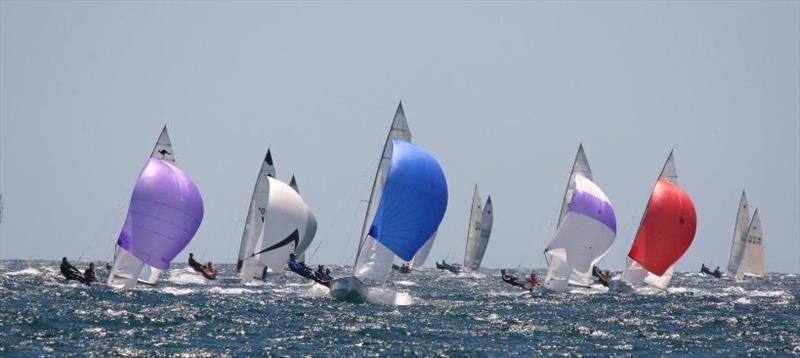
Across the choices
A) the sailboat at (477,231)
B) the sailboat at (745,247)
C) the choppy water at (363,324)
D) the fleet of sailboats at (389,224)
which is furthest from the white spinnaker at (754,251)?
the choppy water at (363,324)

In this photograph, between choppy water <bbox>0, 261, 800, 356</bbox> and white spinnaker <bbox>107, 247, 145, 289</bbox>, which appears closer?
choppy water <bbox>0, 261, 800, 356</bbox>

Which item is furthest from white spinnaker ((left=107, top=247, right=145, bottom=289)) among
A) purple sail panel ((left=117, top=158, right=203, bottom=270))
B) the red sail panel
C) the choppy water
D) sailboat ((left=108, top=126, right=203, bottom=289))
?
the red sail panel

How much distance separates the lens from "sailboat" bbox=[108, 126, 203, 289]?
5331 centimetres

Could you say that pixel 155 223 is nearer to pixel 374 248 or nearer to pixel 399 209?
pixel 374 248

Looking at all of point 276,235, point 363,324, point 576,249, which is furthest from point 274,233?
point 363,324

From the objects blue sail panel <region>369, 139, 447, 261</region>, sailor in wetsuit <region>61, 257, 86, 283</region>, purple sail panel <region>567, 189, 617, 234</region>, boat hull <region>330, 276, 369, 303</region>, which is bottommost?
sailor in wetsuit <region>61, 257, 86, 283</region>

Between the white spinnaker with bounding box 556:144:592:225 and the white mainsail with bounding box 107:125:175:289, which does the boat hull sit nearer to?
the white mainsail with bounding box 107:125:175:289

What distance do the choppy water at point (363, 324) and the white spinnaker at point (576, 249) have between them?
330 centimetres

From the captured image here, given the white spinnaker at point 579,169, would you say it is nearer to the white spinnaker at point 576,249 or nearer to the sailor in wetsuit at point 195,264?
the white spinnaker at point 576,249

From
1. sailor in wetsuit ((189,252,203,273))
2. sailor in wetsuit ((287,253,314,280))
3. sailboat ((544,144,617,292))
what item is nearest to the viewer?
sailor in wetsuit ((287,253,314,280))

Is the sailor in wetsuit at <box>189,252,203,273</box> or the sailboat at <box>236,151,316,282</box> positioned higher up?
the sailboat at <box>236,151,316,282</box>

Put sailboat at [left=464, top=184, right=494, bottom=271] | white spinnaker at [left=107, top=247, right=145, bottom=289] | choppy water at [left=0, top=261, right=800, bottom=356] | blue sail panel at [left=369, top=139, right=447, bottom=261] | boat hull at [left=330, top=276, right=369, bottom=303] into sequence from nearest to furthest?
choppy water at [left=0, top=261, right=800, bottom=356]
blue sail panel at [left=369, top=139, right=447, bottom=261]
boat hull at [left=330, top=276, right=369, bottom=303]
white spinnaker at [left=107, top=247, right=145, bottom=289]
sailboat at [left=464, top=184, right=494, bottom=271]

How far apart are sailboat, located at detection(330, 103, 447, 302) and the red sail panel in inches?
805

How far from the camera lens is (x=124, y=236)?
53438mm
